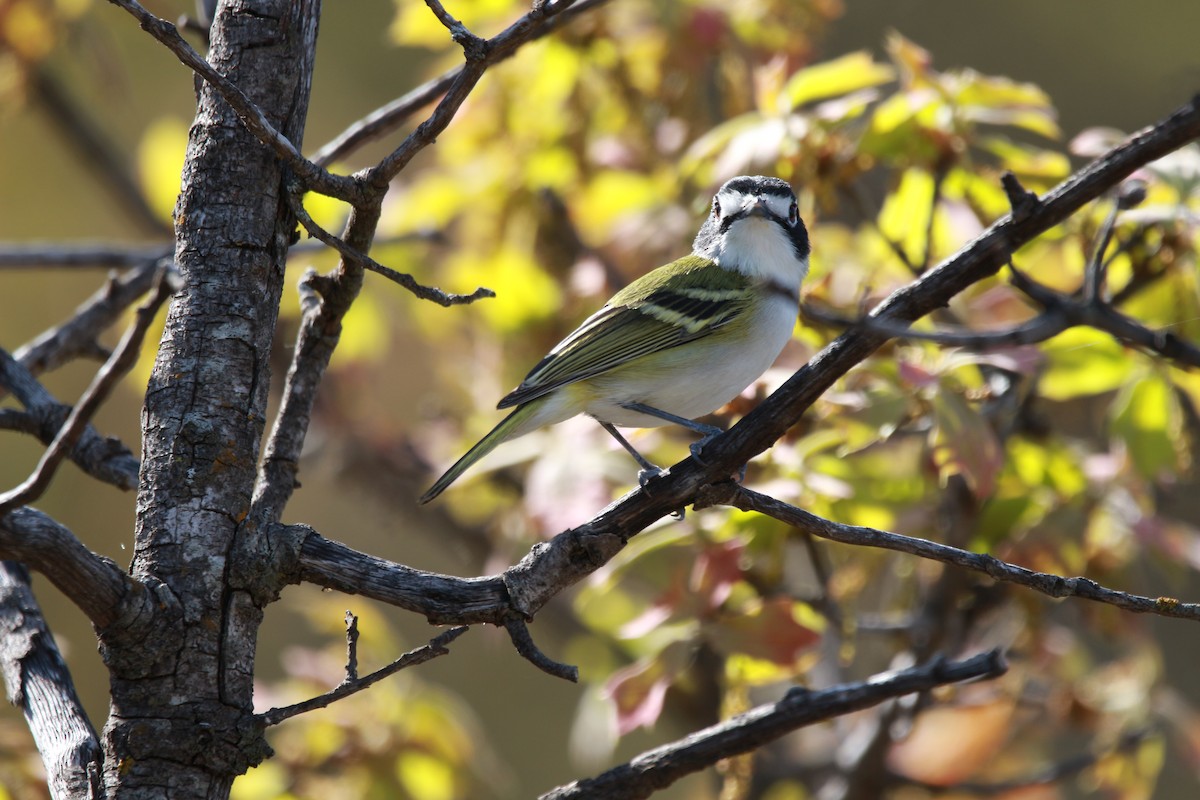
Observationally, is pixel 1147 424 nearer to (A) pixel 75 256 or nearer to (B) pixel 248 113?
(B) pixel 248 113

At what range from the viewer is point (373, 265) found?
68.3 inches

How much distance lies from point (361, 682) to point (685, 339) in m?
1.60

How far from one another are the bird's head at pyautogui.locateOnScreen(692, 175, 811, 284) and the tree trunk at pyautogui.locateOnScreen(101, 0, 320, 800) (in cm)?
147

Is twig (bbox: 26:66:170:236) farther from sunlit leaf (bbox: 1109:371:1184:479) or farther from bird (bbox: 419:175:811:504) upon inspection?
sunlit leaf (bbox: 1109:371:1184:479)

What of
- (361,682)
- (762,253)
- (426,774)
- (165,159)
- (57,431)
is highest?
(165,159)

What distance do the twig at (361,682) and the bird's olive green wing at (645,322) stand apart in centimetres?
117

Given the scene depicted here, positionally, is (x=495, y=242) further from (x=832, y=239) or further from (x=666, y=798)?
(x=666, y=798)

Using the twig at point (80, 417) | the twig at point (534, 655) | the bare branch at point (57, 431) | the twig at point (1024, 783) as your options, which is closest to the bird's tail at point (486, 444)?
the bare branch at point (57, 431)

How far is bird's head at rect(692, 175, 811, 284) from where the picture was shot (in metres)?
3.04

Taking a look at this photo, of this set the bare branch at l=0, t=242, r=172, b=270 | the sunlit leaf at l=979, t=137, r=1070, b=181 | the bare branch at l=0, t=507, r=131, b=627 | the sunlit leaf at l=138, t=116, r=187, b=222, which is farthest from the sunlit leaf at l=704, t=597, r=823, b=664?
the sunlit leaf at l=138, t=116, r=187, b=222

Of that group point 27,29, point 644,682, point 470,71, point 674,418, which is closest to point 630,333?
point 674,418

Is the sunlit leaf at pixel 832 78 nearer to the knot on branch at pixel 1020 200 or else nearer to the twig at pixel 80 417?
the knot on branch at pixel 1020 200

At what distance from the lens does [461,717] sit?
361 cm

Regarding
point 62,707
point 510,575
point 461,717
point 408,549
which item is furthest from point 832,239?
point 408,549
